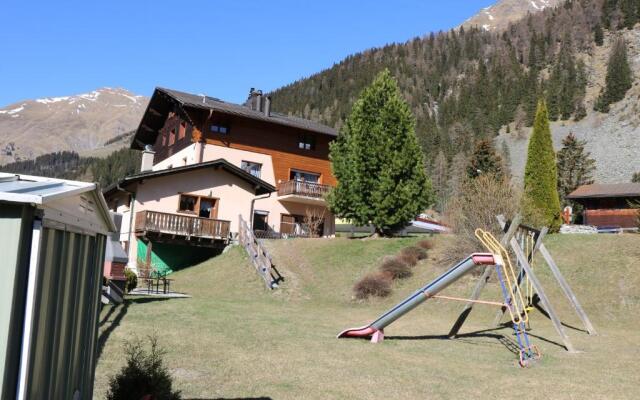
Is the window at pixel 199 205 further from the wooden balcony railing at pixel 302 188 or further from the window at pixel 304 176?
the window at pixel 304 176

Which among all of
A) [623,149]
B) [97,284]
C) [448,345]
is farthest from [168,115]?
[623,149]

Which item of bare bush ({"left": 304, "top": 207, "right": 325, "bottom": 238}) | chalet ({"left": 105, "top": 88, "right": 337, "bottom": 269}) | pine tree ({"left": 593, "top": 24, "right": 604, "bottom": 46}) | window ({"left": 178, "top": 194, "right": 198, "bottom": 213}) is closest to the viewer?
chalet ({"left": 105, "top": 88, "right": 337, "bottom": 269})

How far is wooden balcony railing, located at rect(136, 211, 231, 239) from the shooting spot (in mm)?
25328

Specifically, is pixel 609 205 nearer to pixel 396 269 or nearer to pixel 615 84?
pixel 396 269

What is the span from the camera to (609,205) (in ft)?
138

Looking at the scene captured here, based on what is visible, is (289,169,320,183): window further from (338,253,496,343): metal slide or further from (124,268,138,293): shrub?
(338,253,496,343): metal slide

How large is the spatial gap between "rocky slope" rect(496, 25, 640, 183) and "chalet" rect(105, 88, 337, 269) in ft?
132

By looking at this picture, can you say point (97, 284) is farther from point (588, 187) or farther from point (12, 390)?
point (588, 187)

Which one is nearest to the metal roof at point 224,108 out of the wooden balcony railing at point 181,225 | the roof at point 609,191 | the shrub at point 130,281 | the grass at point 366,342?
the wooden balcony railing at point 181,225

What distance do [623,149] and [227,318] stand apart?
76594 mm

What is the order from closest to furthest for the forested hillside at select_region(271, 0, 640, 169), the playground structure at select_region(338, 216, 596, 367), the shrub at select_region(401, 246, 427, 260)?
the playground structure at select_region(338, 216, 596, 367)
the shrub at select_region(401, 246, 427, 260)
the forested hillside at select_region(271, 0, 640, 169)

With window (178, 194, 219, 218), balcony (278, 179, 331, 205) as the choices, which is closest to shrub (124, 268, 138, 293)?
window (178, 194, 219, 218)

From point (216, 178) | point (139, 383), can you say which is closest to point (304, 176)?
point (216, 178)

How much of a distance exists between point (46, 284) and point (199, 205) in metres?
25.6
